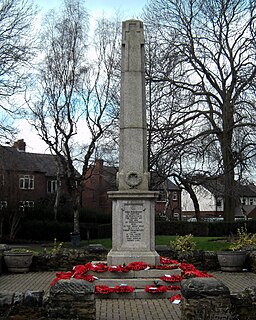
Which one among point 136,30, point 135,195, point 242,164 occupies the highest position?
point 136,30

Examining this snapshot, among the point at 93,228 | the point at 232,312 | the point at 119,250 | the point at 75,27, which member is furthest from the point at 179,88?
the point at 232,312

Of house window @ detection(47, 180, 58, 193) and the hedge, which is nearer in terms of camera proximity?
the hedge

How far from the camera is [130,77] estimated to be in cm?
1277

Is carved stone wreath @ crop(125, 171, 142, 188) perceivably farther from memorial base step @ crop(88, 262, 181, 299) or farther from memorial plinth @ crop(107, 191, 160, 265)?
memorial base step @ crop(88, 262, 181, 299)

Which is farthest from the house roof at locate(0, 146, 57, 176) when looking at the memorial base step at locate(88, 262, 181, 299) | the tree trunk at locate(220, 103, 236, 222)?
the memorial base step at locate(88, 262, 181, 299)

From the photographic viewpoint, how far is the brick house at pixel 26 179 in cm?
4331

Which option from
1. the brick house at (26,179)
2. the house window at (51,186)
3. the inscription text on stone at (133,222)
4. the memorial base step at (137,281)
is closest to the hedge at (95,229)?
the brick house at (26,179)

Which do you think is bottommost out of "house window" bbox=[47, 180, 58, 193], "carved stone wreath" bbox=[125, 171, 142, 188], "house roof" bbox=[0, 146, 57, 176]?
"carved stone wreath" bbox=[125, 171, 142, 188]

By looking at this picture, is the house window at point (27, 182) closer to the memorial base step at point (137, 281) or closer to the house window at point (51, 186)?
the house window at point (51, 186)

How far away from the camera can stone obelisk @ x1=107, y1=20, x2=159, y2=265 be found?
39.1 feet

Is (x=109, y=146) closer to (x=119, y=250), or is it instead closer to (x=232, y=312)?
(x=119, y=250)

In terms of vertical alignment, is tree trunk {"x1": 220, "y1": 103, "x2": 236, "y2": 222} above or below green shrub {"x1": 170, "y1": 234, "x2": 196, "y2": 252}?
above

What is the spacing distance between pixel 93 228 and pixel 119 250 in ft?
90.5

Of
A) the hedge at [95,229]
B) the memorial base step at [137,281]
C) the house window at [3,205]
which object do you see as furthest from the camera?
the house window at [3,205]
